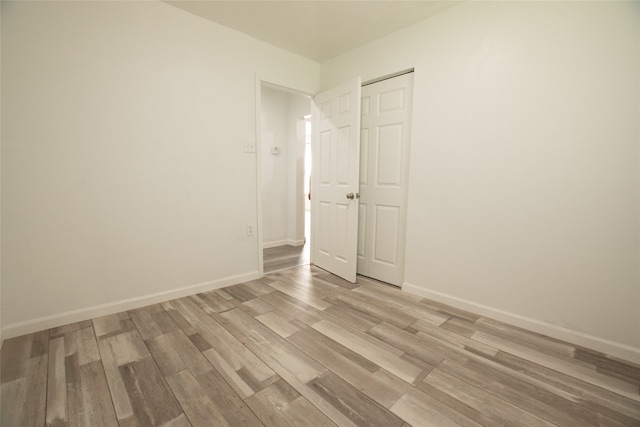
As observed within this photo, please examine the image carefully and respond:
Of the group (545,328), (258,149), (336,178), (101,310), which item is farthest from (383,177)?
(101,310)

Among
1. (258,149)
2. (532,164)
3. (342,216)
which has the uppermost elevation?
(258,149)

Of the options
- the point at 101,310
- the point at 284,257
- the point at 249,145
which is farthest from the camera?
the point at 284,257

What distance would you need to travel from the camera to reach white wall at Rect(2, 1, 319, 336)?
Result: 5.91ft

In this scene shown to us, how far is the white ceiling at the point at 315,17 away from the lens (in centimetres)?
218

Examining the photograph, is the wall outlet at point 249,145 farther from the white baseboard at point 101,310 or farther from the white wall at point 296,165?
the white wall at point 296,165

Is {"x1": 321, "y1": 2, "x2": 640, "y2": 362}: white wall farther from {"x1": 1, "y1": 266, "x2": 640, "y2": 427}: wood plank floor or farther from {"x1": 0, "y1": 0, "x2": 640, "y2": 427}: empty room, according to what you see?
{"x1": 1, "y1": 266, "x2": 640, "y2": 427}: wood plank floor

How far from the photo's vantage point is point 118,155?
2109mm

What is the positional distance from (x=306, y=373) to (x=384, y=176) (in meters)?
1.98

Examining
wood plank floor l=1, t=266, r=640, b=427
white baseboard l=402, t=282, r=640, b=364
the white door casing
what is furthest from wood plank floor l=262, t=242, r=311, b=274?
white baseboard l=402, t=282, r=640, b=364

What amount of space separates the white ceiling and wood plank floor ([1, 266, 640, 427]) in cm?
251

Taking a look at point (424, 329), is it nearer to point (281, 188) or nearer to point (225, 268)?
point (225, 268)

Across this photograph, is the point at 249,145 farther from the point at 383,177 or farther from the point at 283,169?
the point at 283,169

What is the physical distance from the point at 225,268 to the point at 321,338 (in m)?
1.36

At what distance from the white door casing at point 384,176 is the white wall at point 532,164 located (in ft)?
0.51
